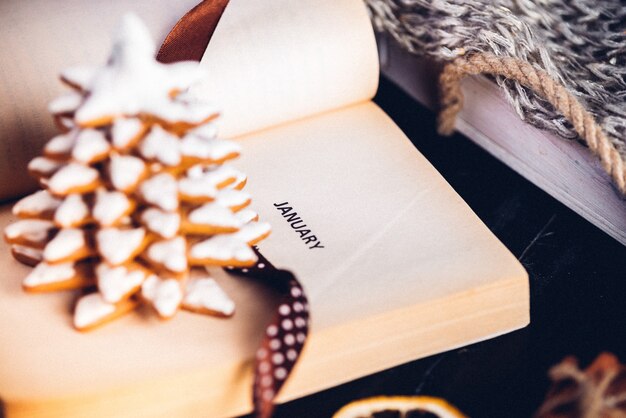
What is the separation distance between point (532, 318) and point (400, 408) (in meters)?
0.12

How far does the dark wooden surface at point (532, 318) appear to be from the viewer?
434 millimetres

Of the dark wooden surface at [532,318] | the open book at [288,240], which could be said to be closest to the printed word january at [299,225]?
the open book at [288,240]

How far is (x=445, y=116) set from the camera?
26.4 inches

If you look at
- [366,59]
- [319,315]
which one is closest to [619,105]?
[366,59]

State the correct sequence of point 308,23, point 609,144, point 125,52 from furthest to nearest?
1. point 308,23
2. point 609,144
3. point 125,52

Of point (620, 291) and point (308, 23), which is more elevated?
point (308, 23)

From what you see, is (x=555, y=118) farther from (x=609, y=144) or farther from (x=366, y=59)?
(x=366, y=59)

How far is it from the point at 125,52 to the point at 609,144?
34cm

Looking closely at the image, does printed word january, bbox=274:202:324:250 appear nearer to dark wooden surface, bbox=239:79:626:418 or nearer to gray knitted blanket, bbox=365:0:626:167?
dark wooden surface, bbox=239:79:626:418

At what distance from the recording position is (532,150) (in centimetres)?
60

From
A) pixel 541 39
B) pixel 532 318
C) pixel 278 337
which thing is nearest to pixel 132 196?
pixel 278 337

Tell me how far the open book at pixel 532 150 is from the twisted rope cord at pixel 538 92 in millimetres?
19

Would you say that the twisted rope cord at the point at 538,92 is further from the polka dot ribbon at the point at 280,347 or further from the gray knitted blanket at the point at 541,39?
the polka dot ribbon at the point at 280,347

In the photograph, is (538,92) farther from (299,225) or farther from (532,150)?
(299,225)
